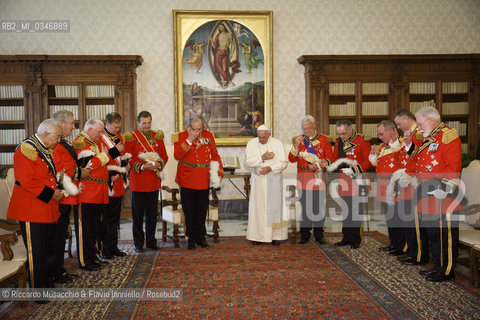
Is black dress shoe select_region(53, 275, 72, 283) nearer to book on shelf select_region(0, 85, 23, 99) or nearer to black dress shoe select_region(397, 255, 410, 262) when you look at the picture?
black dress shoe select_region(397, 255, 410, 262)

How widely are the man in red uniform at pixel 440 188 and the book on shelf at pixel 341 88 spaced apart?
13.5ft

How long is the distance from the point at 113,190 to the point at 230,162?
3128 millimetres

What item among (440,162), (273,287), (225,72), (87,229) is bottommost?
(273,287)

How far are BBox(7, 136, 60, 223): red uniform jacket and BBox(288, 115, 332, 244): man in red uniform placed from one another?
3104 mm

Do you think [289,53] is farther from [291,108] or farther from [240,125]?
[240,125]

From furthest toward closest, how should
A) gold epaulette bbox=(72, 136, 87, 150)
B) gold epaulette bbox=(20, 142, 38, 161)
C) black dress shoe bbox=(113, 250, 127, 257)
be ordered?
black dress shoe bbox=(113, 250, 127, 257), gold epaulette bbox=(72, 136, 87, 150), gold epaulette bbox=(20, 142, 38, 161)

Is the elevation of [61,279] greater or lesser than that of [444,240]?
lesser

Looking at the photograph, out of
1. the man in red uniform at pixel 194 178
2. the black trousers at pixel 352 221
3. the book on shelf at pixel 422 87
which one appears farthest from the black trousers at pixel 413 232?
the book on shelf at pixel 422 87

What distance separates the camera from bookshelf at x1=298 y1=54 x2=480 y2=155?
25.9 feet

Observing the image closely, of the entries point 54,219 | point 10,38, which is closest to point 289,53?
point 10,38

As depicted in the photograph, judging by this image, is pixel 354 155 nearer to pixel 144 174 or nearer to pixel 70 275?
pixel 144 174

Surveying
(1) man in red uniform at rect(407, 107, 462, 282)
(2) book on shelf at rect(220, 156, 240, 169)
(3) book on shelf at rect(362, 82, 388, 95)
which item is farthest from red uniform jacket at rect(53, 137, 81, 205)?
(3) book on shelf at rect(362, 82, 388, 95)

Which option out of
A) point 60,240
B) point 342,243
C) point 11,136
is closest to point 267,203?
point 342,243

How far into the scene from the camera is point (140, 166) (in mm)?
4988
